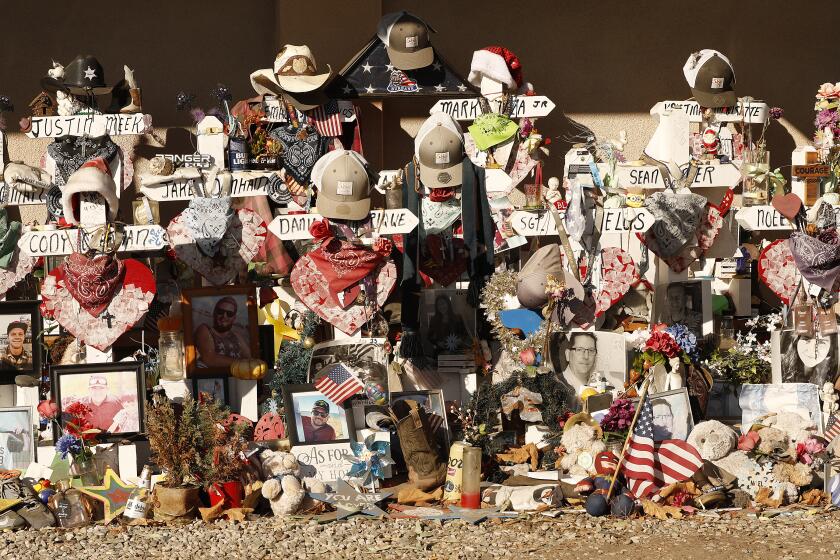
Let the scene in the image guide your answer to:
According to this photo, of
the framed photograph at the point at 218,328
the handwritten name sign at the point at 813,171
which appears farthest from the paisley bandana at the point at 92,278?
the handwritten name sign at the point at 813,171

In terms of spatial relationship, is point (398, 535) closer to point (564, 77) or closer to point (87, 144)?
point (87, 144)

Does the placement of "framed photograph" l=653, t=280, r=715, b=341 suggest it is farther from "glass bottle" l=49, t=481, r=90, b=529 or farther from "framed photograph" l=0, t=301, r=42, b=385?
"framed photograph" l=0, t=301, r=42, b=385

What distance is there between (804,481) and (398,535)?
2.30m

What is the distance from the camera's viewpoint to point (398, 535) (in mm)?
7781

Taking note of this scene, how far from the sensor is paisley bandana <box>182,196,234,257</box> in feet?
29.9

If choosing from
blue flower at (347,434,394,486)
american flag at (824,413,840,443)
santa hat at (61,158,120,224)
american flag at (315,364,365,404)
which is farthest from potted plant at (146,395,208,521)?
american flag at (824,413,840,443)

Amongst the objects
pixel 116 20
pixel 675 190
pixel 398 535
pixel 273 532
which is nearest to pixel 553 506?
pixel 398 535

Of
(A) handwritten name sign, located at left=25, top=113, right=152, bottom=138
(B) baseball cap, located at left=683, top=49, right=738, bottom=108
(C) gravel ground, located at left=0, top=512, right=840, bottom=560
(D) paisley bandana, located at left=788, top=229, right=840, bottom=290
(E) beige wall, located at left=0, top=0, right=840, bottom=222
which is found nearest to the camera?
(C) gravel ground, located at left=0, top=512, right=840, bottom=560

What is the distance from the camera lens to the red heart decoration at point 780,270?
948cm

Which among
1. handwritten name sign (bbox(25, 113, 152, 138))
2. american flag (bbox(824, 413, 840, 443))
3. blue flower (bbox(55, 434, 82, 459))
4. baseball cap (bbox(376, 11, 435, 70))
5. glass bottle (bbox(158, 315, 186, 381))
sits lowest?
american flag (bbox(824, 413, 840, 443))

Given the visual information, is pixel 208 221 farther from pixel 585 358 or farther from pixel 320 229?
pixel 585 358

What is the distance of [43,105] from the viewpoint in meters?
9.59

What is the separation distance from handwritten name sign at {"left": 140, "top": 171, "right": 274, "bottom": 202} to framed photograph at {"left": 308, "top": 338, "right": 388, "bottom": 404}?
1090 mm

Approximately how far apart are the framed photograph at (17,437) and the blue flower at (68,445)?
1.25ft
